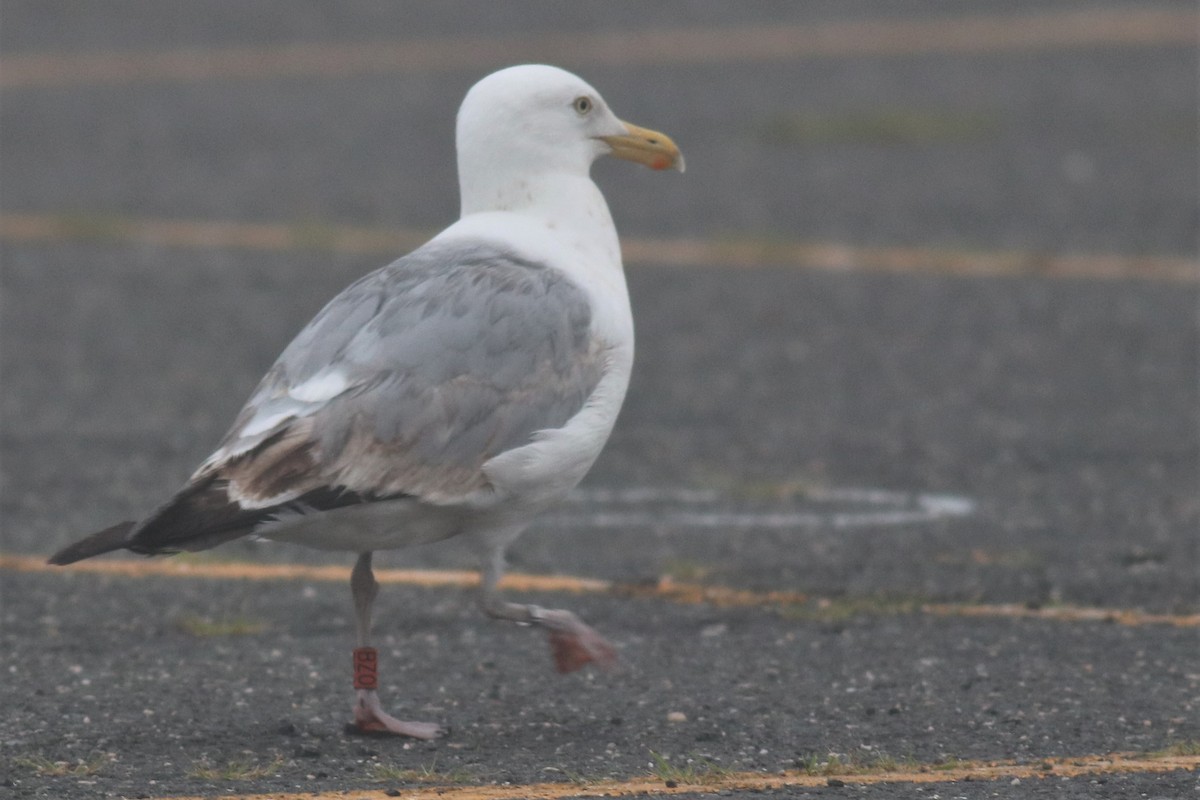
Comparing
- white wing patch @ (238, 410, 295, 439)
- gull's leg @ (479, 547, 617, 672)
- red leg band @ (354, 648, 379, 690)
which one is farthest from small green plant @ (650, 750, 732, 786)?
white wing patch @ (238, 410, 295, 439)

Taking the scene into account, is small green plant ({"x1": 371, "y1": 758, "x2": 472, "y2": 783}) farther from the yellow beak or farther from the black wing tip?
the yellow beak

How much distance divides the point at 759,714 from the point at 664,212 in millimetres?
8308

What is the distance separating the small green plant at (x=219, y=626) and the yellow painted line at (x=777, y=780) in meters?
1.70

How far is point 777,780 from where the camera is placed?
5.32 meters

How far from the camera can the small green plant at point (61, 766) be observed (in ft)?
17.4

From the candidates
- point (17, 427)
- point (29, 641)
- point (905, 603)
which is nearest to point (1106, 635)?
point (905, 603)

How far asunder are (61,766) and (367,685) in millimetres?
780

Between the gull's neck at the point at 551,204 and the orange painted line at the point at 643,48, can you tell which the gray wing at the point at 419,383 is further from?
the orange painted line at the point at 643,48

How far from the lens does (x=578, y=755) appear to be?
5559mm

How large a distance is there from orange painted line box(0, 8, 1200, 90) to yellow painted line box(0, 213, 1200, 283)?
15.5 ft

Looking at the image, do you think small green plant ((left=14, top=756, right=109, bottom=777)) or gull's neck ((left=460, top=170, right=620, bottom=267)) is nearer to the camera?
small green plant ((left=14, top=756, right=109, bottom=777))

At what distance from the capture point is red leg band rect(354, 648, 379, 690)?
18.8ft

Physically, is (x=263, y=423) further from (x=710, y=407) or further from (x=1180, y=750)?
(x=710, y=407)

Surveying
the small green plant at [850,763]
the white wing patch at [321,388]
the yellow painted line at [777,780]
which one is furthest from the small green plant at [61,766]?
the small green plant at [850,763]
